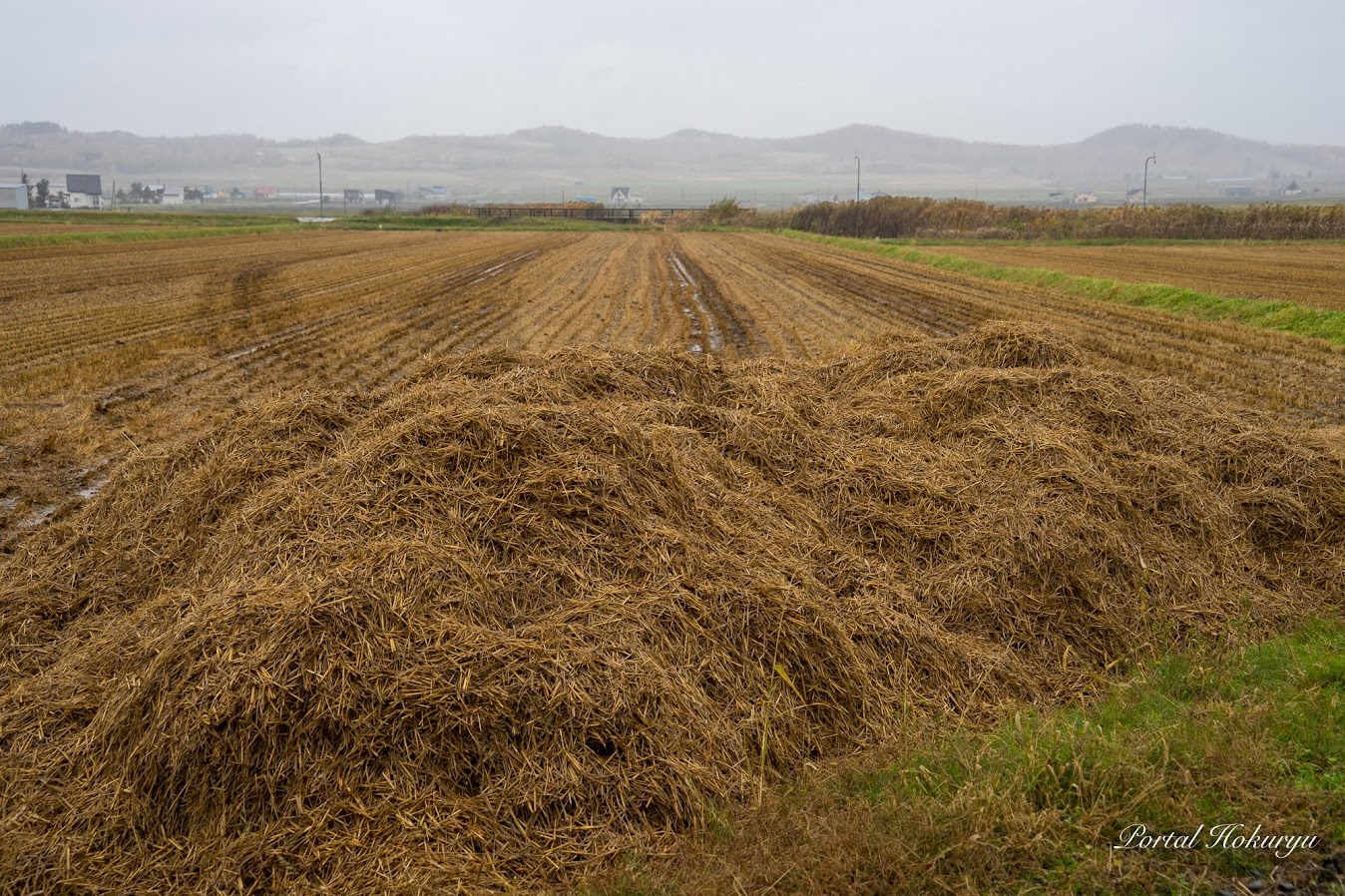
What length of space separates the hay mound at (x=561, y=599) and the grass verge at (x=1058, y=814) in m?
0.41

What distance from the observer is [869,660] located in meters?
5.30

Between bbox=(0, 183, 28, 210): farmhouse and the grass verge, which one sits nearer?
the grass verge

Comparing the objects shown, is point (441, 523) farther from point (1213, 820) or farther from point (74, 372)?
point (74, 372)

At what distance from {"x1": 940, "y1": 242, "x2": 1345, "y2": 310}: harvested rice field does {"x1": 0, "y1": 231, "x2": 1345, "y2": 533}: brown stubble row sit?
6.13 m

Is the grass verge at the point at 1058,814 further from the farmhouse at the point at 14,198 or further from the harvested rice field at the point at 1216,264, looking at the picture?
the farmhouse at the point at 14,198

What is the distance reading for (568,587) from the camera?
516 centimetres

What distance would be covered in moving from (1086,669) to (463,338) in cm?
1410

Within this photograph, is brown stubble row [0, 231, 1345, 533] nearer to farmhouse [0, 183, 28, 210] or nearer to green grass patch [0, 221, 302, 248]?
green grass patch [0, 221, 302, 248]

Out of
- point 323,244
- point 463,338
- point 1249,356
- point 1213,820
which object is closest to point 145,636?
point 1213,820

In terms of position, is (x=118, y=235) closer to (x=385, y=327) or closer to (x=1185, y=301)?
(x=385, y=327)

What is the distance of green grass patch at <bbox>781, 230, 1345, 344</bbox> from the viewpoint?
19.1 metres

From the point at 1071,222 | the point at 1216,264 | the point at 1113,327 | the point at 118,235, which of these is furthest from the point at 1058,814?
the point at 1071,222

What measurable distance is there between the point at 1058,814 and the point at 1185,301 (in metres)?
23.2

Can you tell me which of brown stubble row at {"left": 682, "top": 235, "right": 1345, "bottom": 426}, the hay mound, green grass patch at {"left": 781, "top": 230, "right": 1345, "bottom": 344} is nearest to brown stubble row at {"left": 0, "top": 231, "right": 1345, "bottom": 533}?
brown stubble row at {"left": 682, "top": 235, "right": 1345, "bottom": 426}
